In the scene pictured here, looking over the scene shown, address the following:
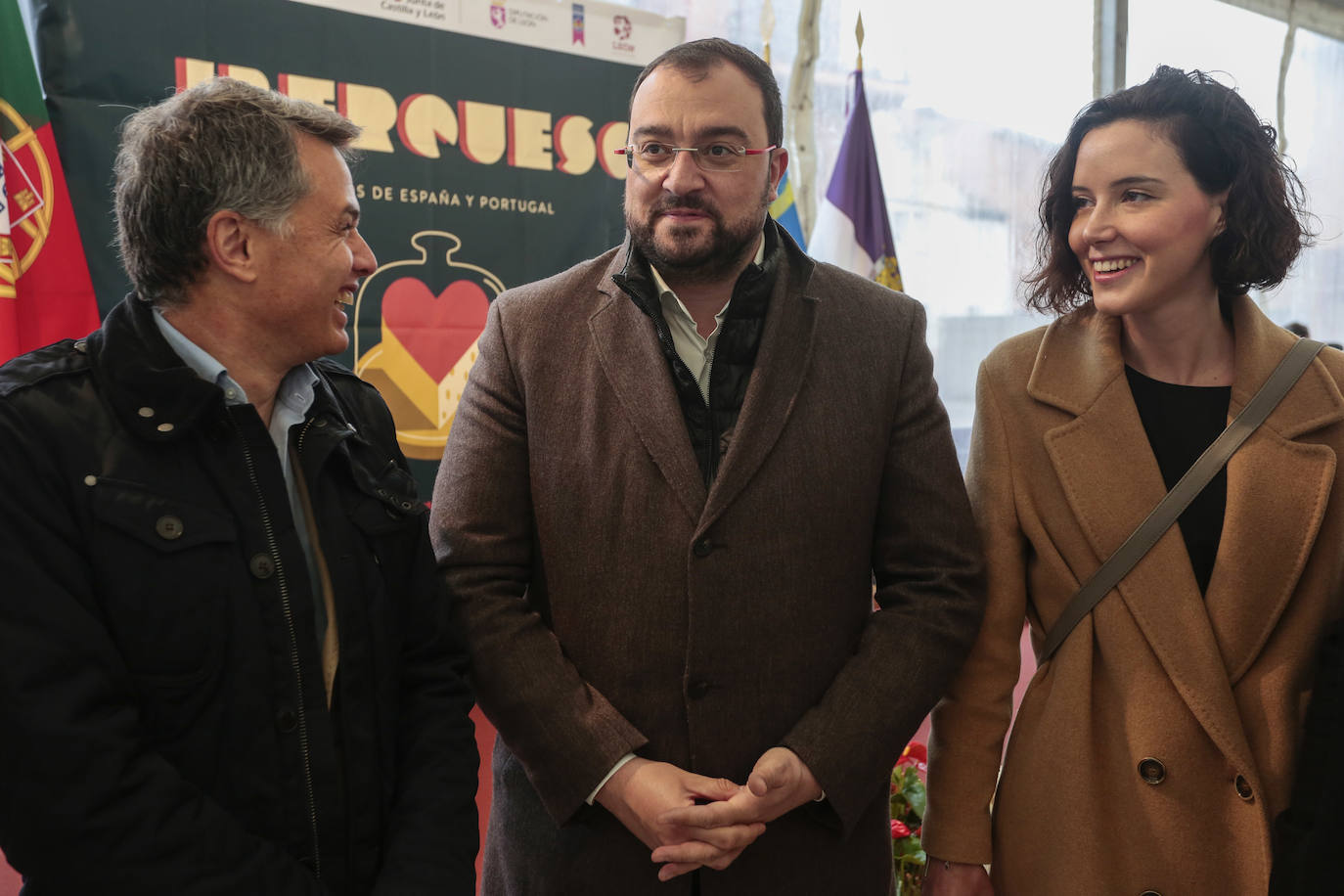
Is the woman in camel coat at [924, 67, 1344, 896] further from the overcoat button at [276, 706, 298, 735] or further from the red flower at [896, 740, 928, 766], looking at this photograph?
the overcoat button at [276, 706, 298, 735]

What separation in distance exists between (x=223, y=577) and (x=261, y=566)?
0.04 m

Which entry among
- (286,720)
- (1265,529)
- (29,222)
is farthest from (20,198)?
(1265,529)

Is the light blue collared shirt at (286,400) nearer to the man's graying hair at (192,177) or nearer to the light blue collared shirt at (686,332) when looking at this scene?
the man's graying hair at (192,177)

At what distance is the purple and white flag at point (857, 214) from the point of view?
12.7 feet

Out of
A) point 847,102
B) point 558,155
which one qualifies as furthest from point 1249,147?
point 847,102

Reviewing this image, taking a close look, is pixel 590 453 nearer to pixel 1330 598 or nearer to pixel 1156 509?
pixel 1156 509

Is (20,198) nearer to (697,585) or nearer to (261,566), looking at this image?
(261,566)

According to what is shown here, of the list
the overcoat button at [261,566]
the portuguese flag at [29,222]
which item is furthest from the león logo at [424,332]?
the overcoat button at [261,566]

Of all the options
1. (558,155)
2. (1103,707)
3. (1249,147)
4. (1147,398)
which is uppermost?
(558,155)

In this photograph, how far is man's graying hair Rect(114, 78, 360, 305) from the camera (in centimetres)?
124

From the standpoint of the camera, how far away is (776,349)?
1.61 metres

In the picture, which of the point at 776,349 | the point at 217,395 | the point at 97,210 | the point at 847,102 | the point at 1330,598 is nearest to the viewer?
the point at 217,395

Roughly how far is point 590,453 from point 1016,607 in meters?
0.72

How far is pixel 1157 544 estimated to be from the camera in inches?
59.9
